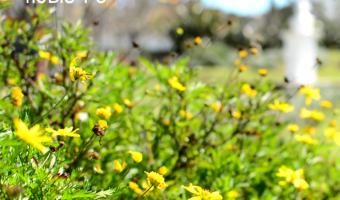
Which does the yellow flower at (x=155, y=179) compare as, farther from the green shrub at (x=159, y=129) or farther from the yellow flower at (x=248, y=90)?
the yellow flower at (x=248, y=90)

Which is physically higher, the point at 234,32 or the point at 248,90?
the point at 248,90

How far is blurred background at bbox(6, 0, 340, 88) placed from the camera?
858cm

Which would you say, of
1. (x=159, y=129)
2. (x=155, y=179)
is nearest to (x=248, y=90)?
(x=159, y=129)

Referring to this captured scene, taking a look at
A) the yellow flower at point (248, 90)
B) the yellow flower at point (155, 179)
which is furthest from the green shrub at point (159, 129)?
the yellow flower at point (155, 179)

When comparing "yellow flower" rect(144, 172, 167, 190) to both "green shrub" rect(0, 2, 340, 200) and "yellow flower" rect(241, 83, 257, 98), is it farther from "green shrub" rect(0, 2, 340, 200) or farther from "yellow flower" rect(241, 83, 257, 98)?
"yellow flower" rect(241, 83, 257, 98)

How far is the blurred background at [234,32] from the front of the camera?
28.1 feet

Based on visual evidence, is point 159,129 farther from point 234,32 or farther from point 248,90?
point 234,32

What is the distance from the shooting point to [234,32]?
2064cm

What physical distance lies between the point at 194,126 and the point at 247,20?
25393 mm

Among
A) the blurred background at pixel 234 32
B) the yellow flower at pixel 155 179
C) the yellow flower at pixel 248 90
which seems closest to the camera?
the yellow flower at pixel 155 179

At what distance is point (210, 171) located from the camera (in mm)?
1520

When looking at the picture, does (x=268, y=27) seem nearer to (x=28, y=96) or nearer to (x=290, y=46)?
(x=290, y=46)

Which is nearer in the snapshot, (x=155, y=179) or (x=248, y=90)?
(x=155, y=179)

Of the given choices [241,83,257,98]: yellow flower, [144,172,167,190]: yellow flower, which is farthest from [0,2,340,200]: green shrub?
[144,172,167,190]: yellow flower
